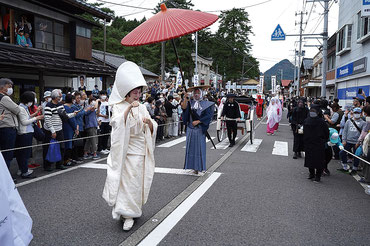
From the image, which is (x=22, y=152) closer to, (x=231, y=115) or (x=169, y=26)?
(x=169, y=26)

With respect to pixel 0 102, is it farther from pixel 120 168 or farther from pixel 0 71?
pixel 0 71

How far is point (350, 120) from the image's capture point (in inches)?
286

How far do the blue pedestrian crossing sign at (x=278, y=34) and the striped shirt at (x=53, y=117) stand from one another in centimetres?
1507

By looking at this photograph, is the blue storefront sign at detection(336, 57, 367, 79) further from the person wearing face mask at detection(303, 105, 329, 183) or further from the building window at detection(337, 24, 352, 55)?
the person wearing face mask at detection(303, 105, 329, 183)

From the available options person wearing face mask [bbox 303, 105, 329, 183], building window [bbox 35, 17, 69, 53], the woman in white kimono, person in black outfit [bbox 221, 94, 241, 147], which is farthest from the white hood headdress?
building window [bbox 35, 17, 69, 53]

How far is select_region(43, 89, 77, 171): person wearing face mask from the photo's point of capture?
22.9ft

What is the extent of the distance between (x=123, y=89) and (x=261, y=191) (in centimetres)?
326

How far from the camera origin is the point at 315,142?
645 centimetres

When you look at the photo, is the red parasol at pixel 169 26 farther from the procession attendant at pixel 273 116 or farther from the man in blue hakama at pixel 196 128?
the procession attendant at pixel 273 116

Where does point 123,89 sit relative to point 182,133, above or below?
above

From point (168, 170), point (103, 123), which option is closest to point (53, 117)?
point (103, 123)

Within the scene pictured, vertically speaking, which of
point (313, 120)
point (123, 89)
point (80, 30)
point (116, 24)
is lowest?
point (313, 120)

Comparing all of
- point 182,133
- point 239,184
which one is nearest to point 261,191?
point 239,184

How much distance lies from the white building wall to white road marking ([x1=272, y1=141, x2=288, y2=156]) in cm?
599
